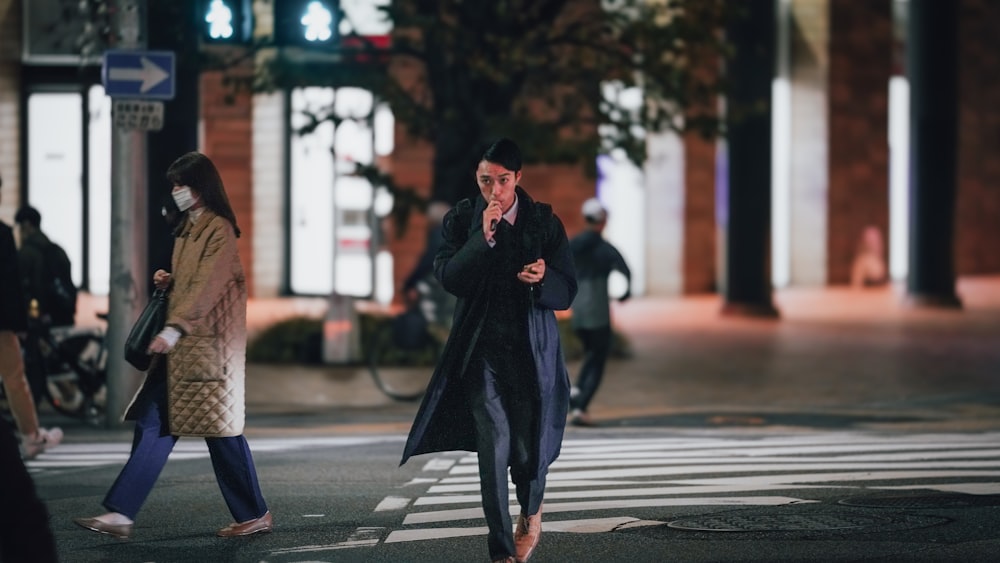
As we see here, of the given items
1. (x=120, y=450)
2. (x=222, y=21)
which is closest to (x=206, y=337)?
(x=120, y=450)

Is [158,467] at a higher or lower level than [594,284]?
lower

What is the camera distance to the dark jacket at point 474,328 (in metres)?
7.80

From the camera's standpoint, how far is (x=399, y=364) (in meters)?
18.2

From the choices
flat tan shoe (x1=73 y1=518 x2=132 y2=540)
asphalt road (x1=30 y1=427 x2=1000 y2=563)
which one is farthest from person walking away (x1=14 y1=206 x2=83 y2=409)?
flat tan shoe (x1=73 y1=518 x2=132 y2=540)

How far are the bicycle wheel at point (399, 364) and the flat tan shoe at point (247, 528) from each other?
7115mm

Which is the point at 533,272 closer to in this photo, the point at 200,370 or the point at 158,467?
the point at 200,370

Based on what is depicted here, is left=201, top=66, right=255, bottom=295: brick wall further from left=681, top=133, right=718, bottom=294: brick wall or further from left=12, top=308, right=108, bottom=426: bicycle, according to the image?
left=12, top=308, right=108, bottom=426: bicycle

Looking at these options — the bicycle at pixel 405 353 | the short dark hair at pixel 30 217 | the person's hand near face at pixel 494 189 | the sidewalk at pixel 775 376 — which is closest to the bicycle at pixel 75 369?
the short dark hair at pixel 30 217

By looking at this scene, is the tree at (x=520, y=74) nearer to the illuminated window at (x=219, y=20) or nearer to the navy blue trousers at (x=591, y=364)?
the illuminated window at (x=219, y=20)

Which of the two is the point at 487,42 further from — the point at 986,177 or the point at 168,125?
the point at 986,177

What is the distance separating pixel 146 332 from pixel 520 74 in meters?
11.4

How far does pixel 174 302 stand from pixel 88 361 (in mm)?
6178

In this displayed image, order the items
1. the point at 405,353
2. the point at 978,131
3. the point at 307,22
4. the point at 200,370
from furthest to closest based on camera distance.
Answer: the point at 978,131
the point at 405,353
the point at 307,22
the point at 200,370

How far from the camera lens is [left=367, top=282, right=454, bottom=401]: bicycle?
54.4ft
